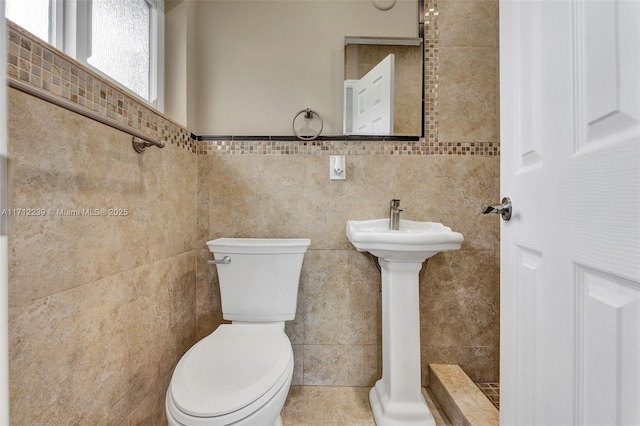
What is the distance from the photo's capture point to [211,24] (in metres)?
1.64

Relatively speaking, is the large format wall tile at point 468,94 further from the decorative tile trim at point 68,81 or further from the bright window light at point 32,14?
the bright window light at point 32,14

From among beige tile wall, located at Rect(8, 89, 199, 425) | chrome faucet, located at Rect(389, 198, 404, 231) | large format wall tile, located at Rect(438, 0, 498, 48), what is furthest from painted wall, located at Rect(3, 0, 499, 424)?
beige tile wall, located at Rect(8, 89, 199, 425)

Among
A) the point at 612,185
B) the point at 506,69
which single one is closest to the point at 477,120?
the point at 506,69

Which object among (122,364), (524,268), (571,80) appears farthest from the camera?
(122,364)

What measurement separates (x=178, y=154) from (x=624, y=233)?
1.52 m

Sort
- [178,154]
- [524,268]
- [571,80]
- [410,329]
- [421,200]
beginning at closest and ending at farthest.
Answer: [571,80]
[524,268]
[410,329]
[178,154]
[421,200]

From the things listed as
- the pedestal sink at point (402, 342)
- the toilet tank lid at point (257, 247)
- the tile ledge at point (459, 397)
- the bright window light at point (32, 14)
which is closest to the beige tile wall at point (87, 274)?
the toilet tank lid at point (257, 247)

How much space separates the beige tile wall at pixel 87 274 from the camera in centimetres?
71

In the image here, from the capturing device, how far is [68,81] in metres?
0.84

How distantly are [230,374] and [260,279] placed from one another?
488 mm

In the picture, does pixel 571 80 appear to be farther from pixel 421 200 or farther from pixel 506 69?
pixel 421 200

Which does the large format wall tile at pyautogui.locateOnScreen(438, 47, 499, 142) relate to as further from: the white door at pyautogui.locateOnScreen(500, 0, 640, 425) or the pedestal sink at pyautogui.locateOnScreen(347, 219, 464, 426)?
the white door at pyautogui.locateOnScreen(500, 0, 640, 425)

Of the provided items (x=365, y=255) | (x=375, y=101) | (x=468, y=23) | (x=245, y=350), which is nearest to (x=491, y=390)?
(x=365, y=255)

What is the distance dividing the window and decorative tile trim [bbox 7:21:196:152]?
165 mm
